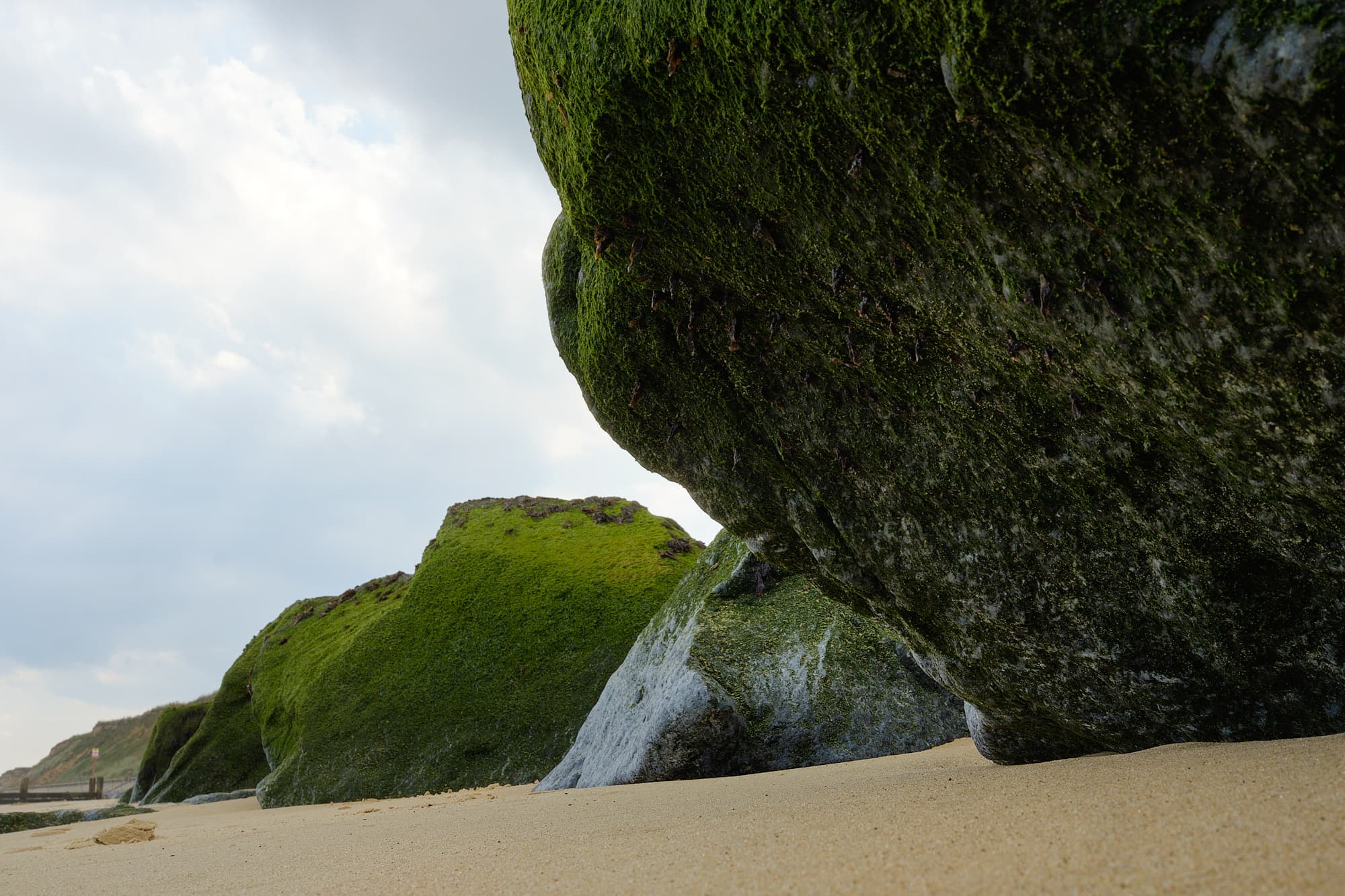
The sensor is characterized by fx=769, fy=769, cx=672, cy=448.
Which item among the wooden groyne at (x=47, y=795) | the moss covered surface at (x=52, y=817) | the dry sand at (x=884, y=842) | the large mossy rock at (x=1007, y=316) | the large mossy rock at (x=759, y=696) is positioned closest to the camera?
the dry sand at (x=884, y=842)

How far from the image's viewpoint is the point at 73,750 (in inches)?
2127

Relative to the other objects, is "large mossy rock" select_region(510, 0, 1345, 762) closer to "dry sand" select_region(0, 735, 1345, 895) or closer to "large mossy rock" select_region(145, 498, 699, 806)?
"dry sand" select_region(0, 735, 1345, 895)

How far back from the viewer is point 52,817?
12.6m

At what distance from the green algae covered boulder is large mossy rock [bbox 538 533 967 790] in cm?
1489

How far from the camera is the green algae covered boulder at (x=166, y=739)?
18.9 meters

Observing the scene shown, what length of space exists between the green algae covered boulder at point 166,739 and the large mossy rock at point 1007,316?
64.9 feet

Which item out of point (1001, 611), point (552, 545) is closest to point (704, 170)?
point (1001, 611)

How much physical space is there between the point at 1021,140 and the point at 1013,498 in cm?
194

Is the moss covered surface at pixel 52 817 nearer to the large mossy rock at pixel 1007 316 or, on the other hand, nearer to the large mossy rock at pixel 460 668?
the large mossy rock at pixel 460 668

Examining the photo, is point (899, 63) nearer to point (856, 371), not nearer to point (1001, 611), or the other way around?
point (856, 371)

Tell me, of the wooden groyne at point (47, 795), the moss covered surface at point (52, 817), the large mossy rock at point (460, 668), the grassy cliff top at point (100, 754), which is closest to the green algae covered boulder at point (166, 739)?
the large mossy rock at point (460, 668)

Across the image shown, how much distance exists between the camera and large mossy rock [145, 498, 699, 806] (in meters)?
12.0

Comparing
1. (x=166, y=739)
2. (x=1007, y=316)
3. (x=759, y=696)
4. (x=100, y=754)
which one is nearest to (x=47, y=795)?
(x=166, y=739)

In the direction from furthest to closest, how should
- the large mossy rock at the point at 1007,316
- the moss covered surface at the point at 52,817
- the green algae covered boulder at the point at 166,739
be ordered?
the green algae covered boulder at the point at 166,739 → the moss covered surface at the point at 52,817 → the large mossy rock at the point at 1007,316
